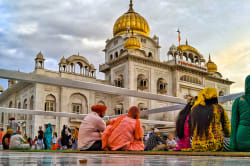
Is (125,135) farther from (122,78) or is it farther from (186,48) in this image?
(186,48)

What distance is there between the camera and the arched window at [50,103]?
794 inches

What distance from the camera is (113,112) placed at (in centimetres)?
2273

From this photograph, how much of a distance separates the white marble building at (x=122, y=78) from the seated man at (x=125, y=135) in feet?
49.7

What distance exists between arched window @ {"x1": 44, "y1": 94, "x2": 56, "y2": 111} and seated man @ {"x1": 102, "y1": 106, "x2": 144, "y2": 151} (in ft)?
51.9

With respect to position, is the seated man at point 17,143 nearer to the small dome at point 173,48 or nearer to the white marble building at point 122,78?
the white marble building at point 122,78

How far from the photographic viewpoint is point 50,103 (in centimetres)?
2034

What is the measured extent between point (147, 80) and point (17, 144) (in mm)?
16446

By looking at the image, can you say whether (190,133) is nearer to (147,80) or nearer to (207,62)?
(147,80)

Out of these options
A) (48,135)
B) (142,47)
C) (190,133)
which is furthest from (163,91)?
(190,133)

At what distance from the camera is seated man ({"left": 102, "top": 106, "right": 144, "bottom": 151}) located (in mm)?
5074

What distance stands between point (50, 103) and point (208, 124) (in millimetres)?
17500

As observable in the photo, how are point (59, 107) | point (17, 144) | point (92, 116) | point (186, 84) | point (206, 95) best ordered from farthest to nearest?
point (186, 84) → point (59, 107) → point (17, 144) → point (92, 116) → point (206, 95)

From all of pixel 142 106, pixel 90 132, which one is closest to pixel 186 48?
pixel 142 106

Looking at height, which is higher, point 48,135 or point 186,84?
point 186,84
